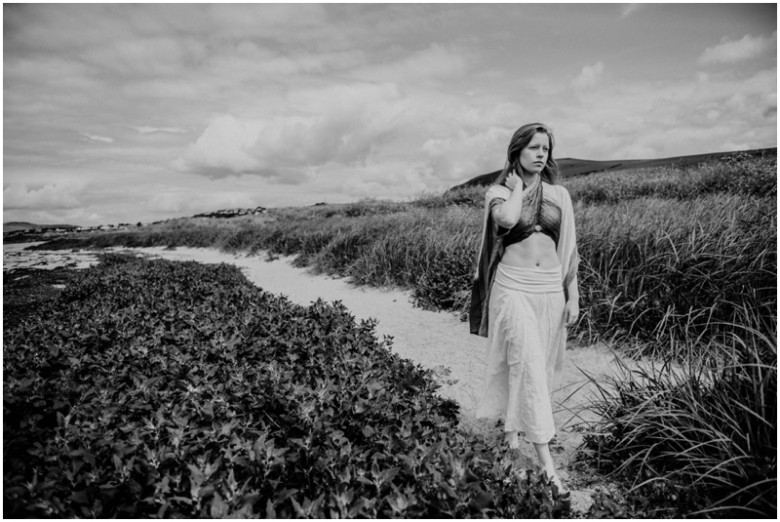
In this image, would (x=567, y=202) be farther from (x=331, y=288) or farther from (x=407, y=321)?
(x=331, y=288)

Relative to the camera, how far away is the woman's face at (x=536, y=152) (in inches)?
121

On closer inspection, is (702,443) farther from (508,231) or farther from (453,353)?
(453,353)

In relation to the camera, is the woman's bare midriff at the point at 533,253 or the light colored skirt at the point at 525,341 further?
the woman's bare midriff at the point at 533,253

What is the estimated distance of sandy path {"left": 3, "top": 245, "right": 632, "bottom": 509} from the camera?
391cm

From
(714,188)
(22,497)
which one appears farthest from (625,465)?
(714,188)

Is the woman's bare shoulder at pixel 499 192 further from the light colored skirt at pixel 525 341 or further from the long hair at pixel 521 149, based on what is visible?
the light colored skirt at pixel 525 341

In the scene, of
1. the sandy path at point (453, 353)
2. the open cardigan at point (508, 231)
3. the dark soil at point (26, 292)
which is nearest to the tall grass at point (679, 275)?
the sandy path at point (453, 353)

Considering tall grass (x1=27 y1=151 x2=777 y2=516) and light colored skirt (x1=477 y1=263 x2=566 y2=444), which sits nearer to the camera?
tall grass (x1=27 y1=151 x2=777 y2=516)

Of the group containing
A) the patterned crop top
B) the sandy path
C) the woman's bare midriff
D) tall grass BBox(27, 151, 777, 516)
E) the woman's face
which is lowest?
the sandy path

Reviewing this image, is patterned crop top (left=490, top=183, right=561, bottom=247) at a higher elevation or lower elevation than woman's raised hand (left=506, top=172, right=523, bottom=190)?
lower

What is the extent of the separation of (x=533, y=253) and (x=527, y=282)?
0.22m

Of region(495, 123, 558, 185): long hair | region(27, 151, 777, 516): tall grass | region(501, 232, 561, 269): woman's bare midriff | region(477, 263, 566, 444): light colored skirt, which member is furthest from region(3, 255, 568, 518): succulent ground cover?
region(495, 123, 558, 185): long hair

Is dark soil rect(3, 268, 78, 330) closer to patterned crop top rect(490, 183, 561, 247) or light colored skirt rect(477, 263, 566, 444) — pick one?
light colored skirt rect(477, 263, 566, 444)

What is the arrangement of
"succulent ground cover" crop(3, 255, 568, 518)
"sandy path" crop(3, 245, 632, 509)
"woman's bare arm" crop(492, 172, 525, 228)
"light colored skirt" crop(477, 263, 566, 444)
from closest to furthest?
1. "succulent ground cover" crop(3, 255, 568, 518)
2. "woman's bare arm" crop(492, 172, 525, 228)
3. "light colored skirt" crop(477, 263, 566, 444)
4. "sandy path" crop(3, 245, 632, 509)
